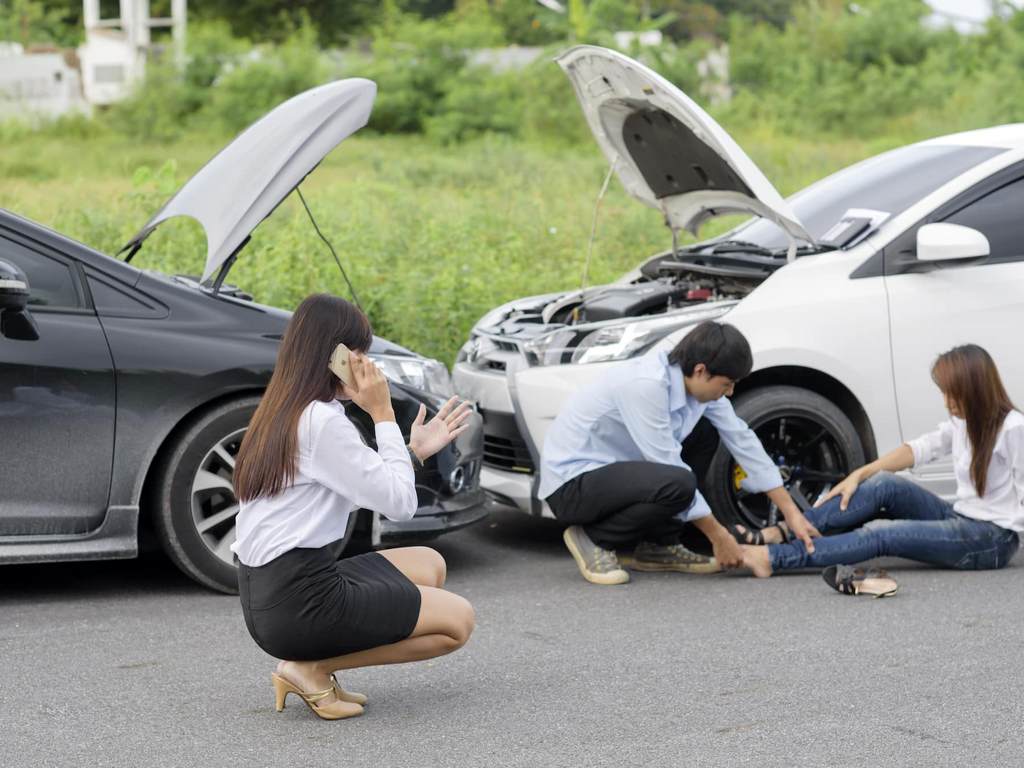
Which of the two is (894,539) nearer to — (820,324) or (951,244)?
(820,324)

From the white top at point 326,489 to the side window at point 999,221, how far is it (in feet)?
12.0

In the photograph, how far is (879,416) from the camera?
6.70 m

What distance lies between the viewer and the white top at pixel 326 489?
4148 millimetres

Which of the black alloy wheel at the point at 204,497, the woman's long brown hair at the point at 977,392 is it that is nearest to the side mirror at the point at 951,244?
the woman's long brown hair at the point at 977,392

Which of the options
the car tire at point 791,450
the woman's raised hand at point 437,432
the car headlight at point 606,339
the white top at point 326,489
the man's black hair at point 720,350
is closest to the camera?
the white top at point 326,489

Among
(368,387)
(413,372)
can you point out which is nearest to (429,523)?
(413,372)

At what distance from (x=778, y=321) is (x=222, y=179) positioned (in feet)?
8.15

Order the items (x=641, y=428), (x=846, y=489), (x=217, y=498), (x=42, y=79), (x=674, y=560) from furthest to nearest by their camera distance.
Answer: (x=42, y=79)
(x=674, y=560)
(x=846, y=489)
(x=641, y=428)
(x=217, y=498)

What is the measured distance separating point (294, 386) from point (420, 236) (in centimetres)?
770

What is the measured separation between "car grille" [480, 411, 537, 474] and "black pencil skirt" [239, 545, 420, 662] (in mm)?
2479

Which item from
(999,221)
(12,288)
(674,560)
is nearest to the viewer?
(12,288)

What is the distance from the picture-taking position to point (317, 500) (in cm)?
424

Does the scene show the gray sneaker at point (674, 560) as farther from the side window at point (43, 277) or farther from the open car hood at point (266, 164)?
the side window at point (43, 277)

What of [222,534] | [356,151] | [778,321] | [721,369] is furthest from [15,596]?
[356,151]
